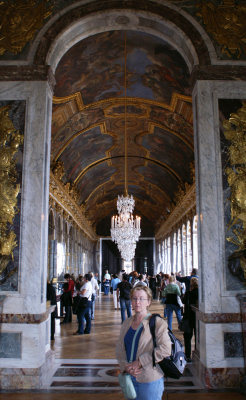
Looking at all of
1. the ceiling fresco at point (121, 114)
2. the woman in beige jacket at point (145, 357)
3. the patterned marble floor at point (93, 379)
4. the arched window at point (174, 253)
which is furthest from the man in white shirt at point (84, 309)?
the arched window at point (174, 253)

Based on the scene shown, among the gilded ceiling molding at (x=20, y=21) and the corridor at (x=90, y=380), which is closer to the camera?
the corridor at (x=90, y=380)

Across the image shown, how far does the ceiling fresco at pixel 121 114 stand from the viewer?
1069 centimetres

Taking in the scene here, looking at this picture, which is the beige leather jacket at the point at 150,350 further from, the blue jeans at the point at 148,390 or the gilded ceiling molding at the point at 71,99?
the gilded ceiling molding at the point at 71,99

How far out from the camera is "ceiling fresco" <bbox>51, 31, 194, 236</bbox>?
1069 centimetres

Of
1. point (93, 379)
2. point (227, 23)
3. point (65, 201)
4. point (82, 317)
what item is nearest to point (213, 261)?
point (93, 379)

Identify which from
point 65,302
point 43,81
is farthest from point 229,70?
point 65,302

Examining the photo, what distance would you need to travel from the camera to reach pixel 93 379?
6.00m

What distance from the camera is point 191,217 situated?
19078mm

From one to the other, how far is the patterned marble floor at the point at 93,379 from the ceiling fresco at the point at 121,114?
300 inches

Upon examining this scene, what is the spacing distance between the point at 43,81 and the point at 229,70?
3320 mm

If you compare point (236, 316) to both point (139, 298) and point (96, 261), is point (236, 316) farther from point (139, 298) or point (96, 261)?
point (96, 261)

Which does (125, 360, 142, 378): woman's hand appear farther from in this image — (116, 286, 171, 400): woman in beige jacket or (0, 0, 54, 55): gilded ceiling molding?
(0, 0, 54, 55): gilded ceiling molding

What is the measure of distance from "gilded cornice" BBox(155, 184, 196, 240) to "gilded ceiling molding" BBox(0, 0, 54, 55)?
11072 millimetres

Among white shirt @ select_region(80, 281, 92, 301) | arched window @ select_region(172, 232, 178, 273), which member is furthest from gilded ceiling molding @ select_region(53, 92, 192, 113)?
arched window @ select_region(172, 232, 178, 273)
